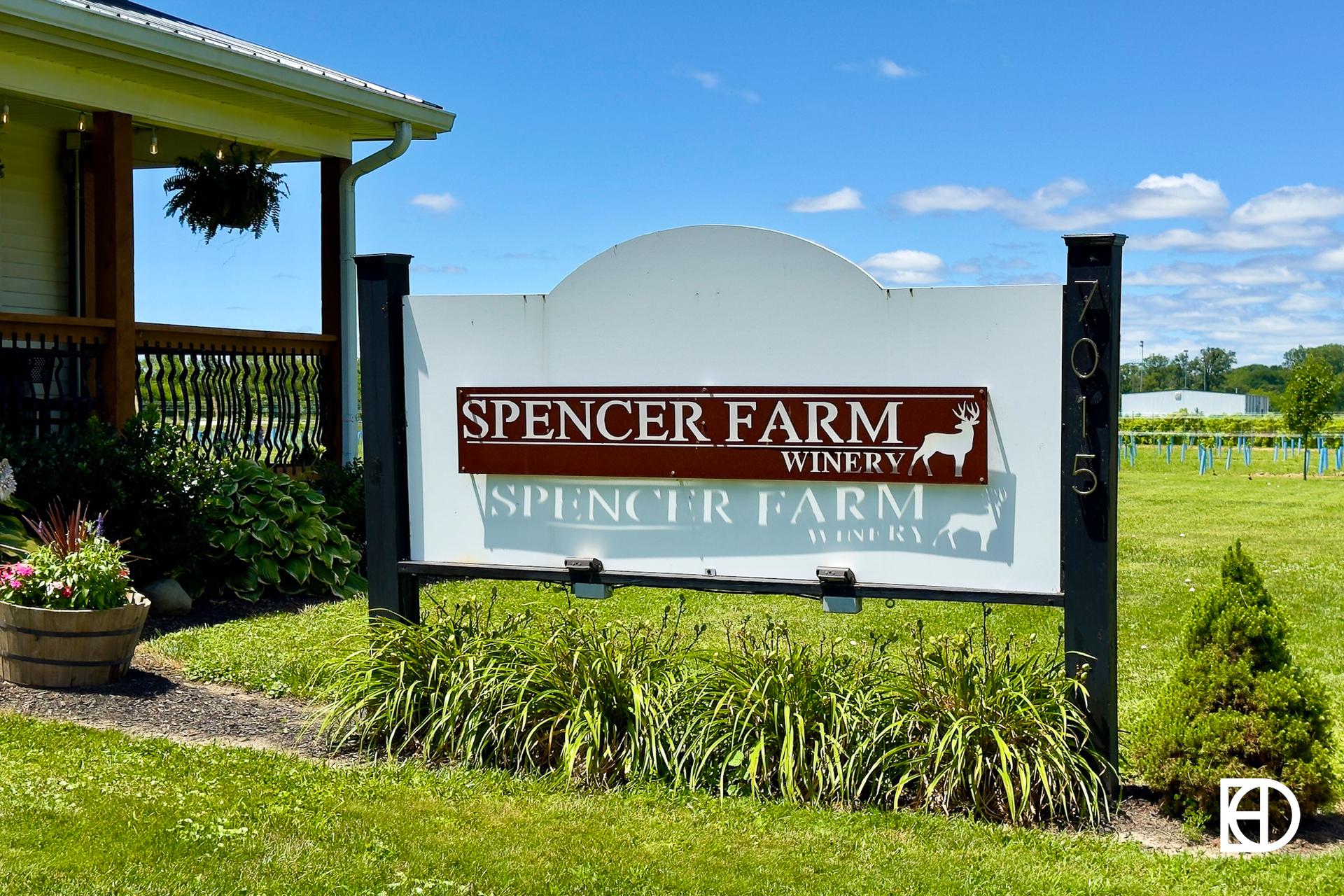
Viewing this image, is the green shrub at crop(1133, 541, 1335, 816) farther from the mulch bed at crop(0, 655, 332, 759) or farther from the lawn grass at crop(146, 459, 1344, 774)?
the mulch bed at crop(0, 655, 332, 759)

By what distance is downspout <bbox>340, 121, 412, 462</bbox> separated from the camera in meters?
11.9

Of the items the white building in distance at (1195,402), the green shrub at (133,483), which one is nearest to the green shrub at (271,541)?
the green shrub at (133,483)

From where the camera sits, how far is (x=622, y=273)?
5766mm

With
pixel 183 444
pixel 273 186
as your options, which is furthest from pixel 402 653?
pixel 273 186

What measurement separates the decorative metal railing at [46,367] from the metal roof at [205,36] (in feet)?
7.30

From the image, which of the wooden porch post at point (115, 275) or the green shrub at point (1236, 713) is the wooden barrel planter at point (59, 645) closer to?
the wooden porch post at point (115, 275)

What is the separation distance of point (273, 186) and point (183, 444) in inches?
126

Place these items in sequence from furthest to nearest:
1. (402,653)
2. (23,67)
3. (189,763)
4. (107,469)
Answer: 1. (23,67)
2. (107,469)
3. (402,653)
4. (189,763)

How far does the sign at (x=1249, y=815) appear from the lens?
14.9ft

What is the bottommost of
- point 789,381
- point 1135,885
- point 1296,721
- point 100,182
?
point 1135,885

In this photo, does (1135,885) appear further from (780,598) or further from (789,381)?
(780,598)

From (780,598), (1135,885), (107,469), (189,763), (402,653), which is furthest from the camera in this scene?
(780,598)

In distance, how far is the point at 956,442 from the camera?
5.22 m

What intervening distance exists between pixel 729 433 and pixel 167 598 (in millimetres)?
4939
